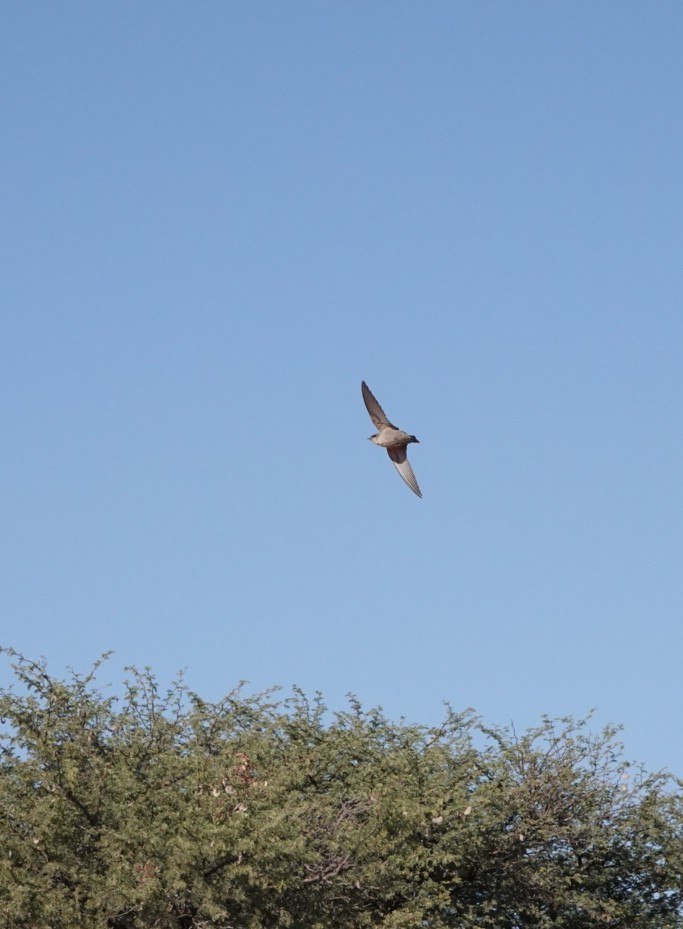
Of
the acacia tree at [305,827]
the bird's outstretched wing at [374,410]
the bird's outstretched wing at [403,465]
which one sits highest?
the bird's outstretched wing at [374,410]

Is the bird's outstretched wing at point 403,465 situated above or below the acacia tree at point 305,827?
above

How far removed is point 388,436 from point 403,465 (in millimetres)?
835

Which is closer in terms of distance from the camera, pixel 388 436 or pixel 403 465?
pixel 388 436

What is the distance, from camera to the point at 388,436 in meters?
30.2

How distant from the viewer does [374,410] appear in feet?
99.3

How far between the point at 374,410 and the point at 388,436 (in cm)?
55

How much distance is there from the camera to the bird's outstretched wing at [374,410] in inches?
1185

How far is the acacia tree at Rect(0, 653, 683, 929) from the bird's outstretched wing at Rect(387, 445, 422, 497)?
6088mm

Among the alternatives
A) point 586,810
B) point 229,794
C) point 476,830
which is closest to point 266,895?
point 229,794

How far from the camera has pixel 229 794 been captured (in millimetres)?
29609

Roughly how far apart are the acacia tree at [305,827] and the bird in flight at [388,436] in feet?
20.3

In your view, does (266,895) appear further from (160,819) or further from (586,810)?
(586,810)

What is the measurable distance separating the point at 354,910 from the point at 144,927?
5178 millimetres

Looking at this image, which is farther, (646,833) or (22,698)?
(646,833)
